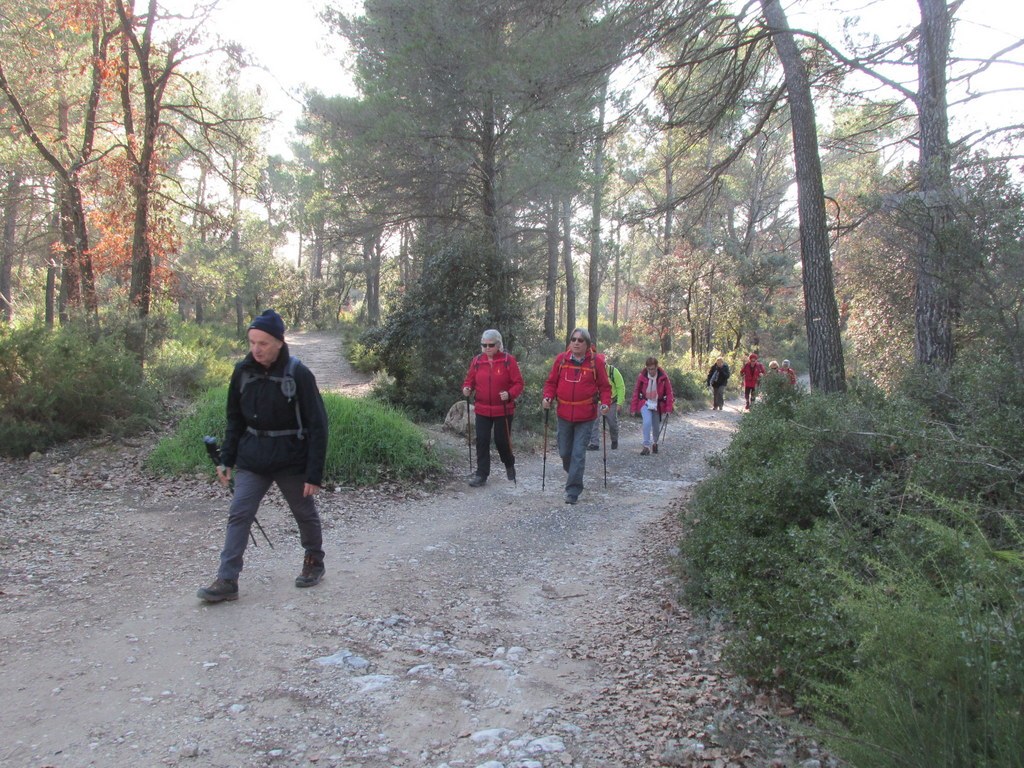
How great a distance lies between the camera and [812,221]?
30.3 feet

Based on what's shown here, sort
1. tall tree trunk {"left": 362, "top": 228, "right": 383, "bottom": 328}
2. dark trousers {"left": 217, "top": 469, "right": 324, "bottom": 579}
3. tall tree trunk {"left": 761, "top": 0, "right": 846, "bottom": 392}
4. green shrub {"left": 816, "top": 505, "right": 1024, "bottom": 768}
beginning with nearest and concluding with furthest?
green shrub {"left": 816, "top": 505, "right": 1024, "bottom": 768} → dark trousers {"left": 217, "top": 469, "right": 324, "bottom": 579} → tall tree trunk {"left": 761, "top": 0, "right": 846, "bottom": 392} → tall tree trunk {"left": 362, "top": 228, "right": 383, "bottom": 328}

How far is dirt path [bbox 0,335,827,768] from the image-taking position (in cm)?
294

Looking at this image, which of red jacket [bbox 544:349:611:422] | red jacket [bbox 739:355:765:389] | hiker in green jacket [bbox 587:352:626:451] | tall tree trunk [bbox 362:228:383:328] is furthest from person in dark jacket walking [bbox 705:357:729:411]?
tall tree trunk [bbox 362:228:383:328]

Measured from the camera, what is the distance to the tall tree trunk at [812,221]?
30.1 feet

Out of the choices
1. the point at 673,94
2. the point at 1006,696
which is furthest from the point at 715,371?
the point at 1006,696

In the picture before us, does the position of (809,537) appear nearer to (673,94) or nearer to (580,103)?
(580,103)

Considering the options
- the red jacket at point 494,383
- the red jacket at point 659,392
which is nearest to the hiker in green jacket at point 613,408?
the red jacket at point 659,392

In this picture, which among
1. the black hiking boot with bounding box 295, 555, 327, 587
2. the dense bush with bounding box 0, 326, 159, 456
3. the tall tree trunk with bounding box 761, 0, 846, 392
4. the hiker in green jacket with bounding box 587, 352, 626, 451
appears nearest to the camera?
the black hiking boot with bounding box 295, 555, 327, 587

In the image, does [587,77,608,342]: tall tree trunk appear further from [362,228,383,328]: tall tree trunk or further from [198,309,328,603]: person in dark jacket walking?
[362,228,383,328]: tall tree trunk

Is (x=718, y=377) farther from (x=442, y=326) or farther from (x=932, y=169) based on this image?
(x=932, y=169)

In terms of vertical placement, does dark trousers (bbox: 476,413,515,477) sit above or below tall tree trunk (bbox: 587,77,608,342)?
below

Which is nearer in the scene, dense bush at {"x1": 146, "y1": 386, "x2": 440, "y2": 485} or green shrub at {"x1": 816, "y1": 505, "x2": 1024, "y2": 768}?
green shrub at {"x1": 816, "y1": 505, "x2": 1024, "y2": 768}

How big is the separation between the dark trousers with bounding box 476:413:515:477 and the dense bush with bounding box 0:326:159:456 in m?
4.56

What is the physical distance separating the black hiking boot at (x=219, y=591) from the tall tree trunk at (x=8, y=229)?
17184mm
